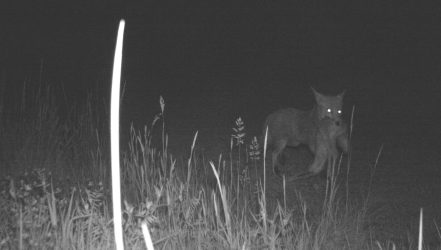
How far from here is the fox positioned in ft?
20.3

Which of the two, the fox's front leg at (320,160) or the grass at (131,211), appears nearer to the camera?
the grass at (131,211)

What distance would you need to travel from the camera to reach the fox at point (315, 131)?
6.18 meters

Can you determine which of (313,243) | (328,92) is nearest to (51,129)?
(313,243)

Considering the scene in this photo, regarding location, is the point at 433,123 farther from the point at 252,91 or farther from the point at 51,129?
the point at 51,129

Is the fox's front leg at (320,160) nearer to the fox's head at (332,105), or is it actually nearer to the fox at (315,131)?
the fox at (315,131)

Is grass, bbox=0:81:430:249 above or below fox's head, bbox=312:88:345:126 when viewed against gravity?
below

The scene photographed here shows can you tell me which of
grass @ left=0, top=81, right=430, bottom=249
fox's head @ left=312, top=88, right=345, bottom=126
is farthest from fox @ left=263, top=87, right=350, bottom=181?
grass @ left=0, top=81, right=430, bottom=249

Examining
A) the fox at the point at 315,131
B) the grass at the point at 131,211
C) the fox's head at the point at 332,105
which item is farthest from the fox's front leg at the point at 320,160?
A: the grass at the point at 131,211

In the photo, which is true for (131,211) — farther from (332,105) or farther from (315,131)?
(315,131)

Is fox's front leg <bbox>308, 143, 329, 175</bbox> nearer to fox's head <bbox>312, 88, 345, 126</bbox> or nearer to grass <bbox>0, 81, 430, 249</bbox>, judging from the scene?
fox's head <bbox>312, 88, 345, 126</bbox>

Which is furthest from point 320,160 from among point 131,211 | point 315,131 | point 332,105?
point 131,211

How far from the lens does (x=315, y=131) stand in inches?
250

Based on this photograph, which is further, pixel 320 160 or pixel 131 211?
pixel 320 160

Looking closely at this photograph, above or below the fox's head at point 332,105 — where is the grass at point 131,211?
below
